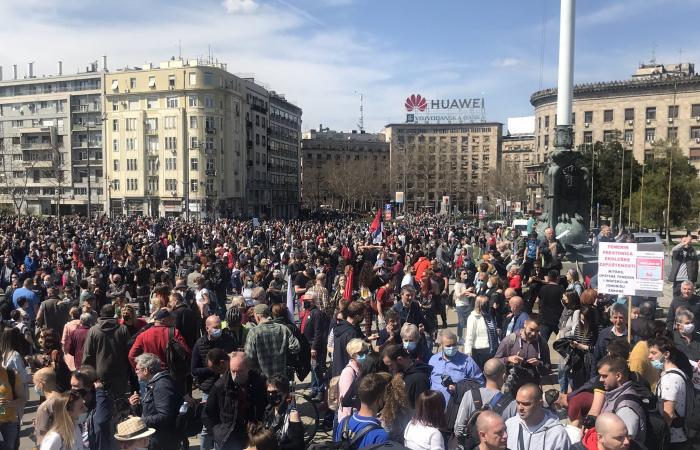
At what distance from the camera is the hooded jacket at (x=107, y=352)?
6.99 meters

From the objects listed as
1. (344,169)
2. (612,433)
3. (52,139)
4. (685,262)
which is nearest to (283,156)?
(344,169)

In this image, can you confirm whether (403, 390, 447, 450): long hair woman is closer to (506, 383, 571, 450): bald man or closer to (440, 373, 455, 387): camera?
(506, 383, 571, 450): bald man

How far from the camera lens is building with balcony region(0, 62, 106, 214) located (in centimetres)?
7750

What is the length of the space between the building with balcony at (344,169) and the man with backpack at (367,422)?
95274 mm

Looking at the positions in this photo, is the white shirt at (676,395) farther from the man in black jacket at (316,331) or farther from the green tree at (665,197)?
the green tree at (665,197)

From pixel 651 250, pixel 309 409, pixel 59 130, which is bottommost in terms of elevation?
pixel 309 409

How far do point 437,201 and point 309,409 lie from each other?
111825mm

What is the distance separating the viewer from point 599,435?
383 cm

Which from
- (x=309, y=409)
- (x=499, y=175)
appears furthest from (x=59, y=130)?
(x=309, y=409)

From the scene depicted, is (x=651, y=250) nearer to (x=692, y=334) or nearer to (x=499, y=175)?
(x=692, y=334)

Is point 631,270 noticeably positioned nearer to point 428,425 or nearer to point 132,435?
point 428,425

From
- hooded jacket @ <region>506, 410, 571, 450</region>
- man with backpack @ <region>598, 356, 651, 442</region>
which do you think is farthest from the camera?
man with backpack @ <region>598, 356, 651, 442</region>

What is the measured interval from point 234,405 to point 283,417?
480mm

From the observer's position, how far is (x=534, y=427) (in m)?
4.41
